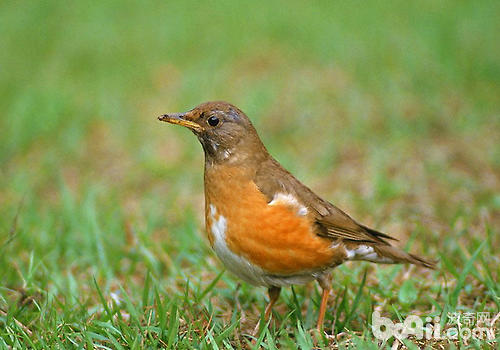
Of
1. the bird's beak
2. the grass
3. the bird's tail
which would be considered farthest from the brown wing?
the bird's beak

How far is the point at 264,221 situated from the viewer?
12.7 ft

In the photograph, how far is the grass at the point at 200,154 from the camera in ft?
13.9

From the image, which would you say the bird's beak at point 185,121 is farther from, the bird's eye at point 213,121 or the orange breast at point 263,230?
the orange breast at point 263,230

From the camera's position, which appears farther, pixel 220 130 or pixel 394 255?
pixel 394 255

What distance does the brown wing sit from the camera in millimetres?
4078

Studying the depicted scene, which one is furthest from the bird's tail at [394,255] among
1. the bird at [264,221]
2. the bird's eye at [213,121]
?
the bird's eye at [213,121]

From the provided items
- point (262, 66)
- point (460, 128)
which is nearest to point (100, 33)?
point (262, 66)

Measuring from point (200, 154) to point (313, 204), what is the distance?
350 cm

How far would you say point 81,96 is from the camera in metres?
8.96

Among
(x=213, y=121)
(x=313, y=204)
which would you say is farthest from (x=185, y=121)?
(x=313, y=204)

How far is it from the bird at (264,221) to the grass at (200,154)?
0.85 feet

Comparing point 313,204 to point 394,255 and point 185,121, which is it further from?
point 185,121

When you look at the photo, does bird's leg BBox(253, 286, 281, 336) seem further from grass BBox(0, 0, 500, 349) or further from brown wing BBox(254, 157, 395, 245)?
brown wing BBox(254, 157, 395, 245)

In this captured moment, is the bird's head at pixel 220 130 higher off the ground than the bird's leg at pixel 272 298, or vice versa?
the bird's head at pixel 220 130
